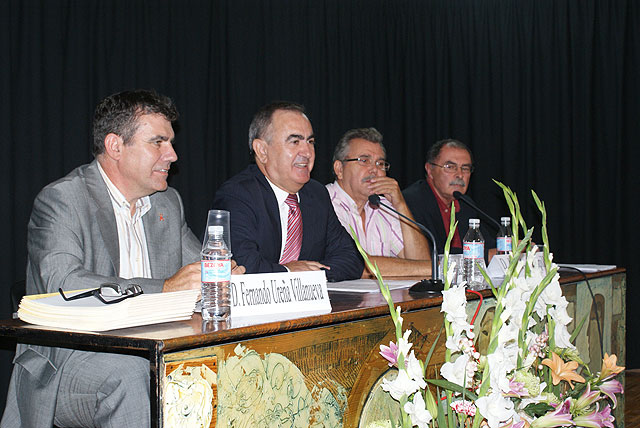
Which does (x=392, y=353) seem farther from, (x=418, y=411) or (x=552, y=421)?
(x=552, y=421)

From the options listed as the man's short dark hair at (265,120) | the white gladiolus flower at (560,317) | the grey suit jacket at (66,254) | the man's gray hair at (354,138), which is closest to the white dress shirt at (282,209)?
the man's short dark hair at (265,120)

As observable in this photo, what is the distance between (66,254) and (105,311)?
692 mm

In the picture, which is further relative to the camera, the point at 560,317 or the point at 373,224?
the point at 373,224

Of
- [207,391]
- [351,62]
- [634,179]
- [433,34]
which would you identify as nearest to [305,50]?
[351,62]

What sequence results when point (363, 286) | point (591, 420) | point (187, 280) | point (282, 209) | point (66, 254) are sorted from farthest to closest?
point (282, 209) → point (363, 286) → point (66, 254) → point (187, 280) → point (591, 420)

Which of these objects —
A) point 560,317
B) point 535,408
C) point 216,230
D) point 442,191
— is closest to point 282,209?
point 216,230

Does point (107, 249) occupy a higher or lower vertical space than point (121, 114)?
lower

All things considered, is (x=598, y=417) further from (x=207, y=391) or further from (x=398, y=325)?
(x=207, y=391)

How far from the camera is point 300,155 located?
2887 mm

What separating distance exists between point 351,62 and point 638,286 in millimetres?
2607

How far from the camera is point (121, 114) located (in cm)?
237

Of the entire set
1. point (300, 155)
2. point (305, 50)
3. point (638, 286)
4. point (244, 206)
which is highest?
point (305, 50)

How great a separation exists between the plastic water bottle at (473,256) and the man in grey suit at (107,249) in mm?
962

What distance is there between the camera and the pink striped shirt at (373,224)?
11.6 ft
